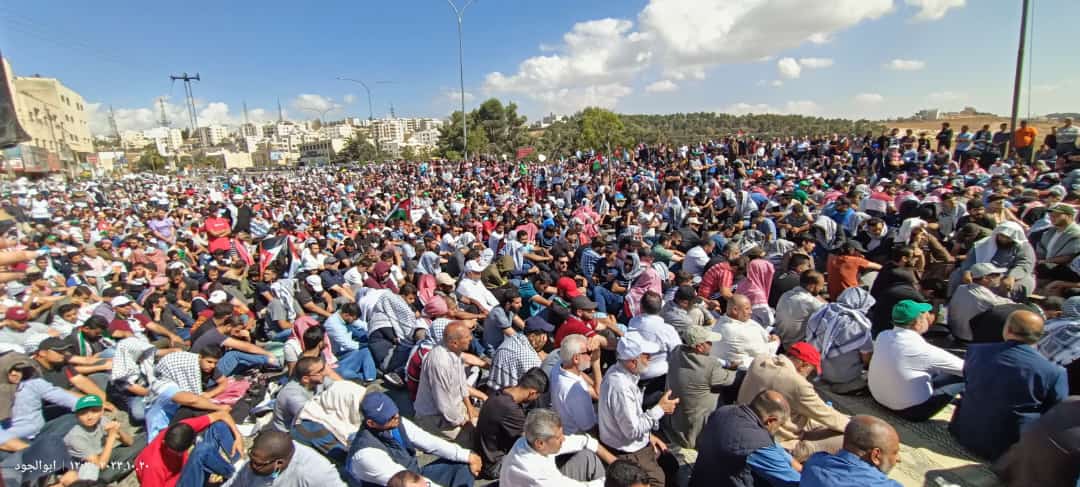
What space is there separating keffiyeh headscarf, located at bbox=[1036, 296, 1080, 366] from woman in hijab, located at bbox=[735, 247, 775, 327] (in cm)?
204

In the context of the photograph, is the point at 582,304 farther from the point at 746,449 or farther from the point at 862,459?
the point at 862,459

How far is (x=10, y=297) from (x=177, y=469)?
6.13 m

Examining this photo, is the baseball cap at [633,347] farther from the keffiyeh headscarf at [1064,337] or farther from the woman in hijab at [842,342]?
the keffiyeh headscarf at [1064,337]

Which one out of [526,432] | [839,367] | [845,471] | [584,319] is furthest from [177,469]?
[839,367]

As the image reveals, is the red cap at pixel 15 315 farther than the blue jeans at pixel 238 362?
Yes

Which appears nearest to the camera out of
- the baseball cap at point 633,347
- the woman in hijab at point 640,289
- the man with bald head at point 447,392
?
the baseball cap at point 633,347

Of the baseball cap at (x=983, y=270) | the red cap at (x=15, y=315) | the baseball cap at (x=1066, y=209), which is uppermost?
the baseball cap at (x=1066, y=209)

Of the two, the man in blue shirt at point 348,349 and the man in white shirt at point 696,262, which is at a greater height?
the man in white shirt at point 696,262

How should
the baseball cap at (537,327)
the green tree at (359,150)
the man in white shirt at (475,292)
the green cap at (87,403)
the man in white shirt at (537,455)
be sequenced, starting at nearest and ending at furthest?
the man in white shirt at (537,455), the green cap at (87,403), the baseball cap at (537,327), the man in white shirt at (475,292), the green tree at (359,150)

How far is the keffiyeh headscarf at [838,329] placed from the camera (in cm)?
403

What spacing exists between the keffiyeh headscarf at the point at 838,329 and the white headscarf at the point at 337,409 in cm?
397

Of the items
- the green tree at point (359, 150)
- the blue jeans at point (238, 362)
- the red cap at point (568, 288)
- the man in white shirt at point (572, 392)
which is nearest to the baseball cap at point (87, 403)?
the blue jeans at point (238, 362)

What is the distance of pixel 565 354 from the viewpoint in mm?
3396

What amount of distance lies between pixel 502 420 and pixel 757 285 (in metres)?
3.57
